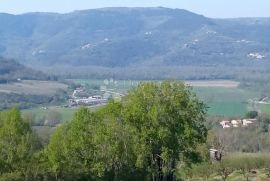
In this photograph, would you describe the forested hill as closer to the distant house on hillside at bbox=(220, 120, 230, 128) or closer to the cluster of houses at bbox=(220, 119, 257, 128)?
the distant house on hillside at bbox=(220, 120, 230, 128)

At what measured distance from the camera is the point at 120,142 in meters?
26.7

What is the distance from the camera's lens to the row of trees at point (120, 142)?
26297mm

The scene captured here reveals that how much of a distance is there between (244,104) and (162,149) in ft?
355

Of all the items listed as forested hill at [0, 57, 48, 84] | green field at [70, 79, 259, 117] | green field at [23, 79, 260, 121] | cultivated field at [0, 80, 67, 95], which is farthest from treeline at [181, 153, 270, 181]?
forested hill at [0, 57, 48, 84]

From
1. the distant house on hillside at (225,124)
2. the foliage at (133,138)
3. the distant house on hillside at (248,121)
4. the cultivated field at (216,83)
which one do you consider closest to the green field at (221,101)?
the cultivated field at (216,83)

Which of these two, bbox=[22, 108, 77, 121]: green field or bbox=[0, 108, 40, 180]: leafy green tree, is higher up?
bbox=[0, 108, 40, 180]: leafy green tree

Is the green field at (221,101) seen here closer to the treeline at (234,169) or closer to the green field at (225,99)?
the green field at (225,99)

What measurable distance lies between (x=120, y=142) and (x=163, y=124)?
2.05m

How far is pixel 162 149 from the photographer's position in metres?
26.3

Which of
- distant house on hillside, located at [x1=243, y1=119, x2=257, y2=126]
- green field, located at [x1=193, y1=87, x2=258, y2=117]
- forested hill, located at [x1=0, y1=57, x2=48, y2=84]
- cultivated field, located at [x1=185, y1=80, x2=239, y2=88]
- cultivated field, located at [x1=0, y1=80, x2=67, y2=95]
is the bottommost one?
green field, located at [x1=193, y1=87, x2=258, y2=117]

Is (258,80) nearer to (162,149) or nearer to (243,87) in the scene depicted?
(243,87)

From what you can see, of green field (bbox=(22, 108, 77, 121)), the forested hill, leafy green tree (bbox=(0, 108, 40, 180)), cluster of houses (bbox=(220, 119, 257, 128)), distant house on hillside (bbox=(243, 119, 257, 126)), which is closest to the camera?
leafy green tree (bbox=(0, 108, 40, 180))

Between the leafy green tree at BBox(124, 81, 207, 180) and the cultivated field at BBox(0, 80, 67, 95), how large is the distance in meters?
95.0

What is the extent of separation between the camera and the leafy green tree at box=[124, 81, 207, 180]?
26422mm
